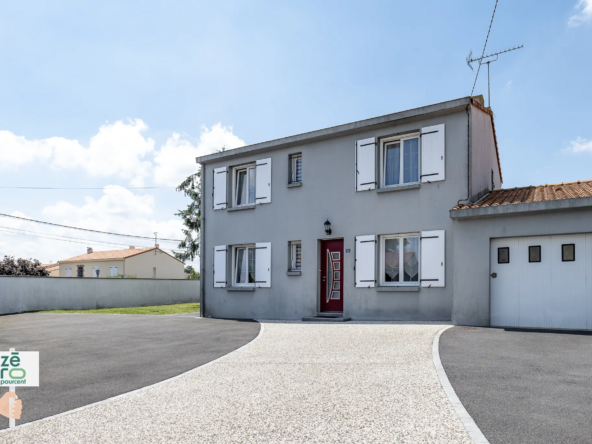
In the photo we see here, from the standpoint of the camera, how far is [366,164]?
14.0m

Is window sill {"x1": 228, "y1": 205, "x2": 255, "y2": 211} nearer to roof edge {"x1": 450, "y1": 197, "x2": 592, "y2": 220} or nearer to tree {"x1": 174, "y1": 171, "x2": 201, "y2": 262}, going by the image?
roof edge {"x1": 450, "y1": 197, "x2": 592, "y2": 220}

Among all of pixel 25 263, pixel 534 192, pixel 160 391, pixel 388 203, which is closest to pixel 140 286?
pixel 25 263

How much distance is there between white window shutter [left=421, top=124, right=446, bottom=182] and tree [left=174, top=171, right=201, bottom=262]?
21.4m

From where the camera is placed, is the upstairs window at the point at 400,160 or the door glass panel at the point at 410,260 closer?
the door glass panel at the point at 410,260

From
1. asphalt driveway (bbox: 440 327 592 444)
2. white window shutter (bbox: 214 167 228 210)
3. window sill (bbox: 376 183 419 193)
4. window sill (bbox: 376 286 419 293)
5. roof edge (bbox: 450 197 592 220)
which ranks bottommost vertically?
asphalt driveway (bbox: 440 327 592 444)

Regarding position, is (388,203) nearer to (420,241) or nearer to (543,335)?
(420,241)

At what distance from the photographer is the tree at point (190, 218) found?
3269 centimetres

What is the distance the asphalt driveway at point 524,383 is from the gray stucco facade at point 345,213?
3235 mm

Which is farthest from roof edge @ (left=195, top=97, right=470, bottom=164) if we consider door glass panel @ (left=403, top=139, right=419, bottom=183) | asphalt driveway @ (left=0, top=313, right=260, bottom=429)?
asphalt driveway @ (left=0, top=313, right=260, bottom=429)

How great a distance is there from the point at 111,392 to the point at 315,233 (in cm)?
915

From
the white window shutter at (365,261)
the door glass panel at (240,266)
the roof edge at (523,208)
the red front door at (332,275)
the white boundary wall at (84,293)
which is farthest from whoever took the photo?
the white boundary wall at (84,293)

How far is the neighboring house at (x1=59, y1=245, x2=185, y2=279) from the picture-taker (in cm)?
4791

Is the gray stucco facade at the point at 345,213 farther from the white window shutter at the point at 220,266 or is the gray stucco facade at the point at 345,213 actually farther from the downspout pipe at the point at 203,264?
the white window shutter at the point at 220,266

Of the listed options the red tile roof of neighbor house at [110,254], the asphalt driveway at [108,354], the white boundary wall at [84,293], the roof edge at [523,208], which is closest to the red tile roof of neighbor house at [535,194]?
the roof edge at [523,208]
